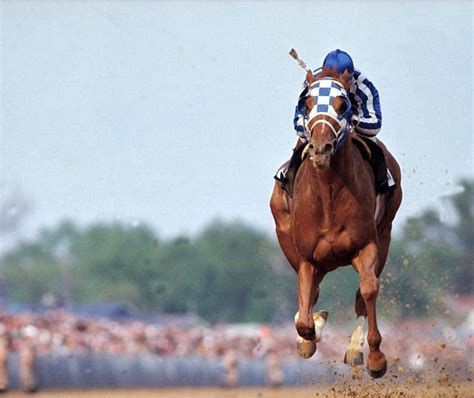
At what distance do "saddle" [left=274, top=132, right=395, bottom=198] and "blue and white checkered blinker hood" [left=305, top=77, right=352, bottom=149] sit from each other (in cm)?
107

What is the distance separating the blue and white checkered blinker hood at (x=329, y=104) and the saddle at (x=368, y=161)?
1067mm

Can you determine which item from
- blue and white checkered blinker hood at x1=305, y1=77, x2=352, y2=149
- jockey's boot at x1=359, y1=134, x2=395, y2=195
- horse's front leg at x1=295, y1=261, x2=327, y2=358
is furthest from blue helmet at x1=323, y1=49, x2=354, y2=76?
horse's front leg at x1=295, y1=261, x2=327, y2=358

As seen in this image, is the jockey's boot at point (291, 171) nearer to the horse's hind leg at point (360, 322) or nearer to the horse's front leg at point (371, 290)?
the horse's front leg at point (371, 290)

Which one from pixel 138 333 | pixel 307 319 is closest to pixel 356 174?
pixel 307 319

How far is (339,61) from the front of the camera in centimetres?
1248

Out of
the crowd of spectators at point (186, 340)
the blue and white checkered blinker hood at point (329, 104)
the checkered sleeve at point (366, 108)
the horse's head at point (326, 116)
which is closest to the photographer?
the horse's head at point (326, 116)

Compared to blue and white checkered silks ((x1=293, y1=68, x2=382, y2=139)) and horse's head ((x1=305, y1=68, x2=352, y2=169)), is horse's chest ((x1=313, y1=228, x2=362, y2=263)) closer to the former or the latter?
horse's head ((x1=305, y1=68, x2=352, y2=169))

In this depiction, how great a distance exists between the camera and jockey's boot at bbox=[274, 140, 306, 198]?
12930 millimetres

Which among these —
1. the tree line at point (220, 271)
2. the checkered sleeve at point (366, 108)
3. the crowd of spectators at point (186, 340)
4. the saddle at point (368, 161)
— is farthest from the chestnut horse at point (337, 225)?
the crowd of spectators at point (186, 340)

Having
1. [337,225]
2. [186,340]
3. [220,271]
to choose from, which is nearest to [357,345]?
[337,225]

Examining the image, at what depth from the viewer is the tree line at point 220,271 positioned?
21875 mm

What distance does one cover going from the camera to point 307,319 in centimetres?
1278

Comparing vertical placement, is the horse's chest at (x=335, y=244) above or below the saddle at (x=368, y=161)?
below

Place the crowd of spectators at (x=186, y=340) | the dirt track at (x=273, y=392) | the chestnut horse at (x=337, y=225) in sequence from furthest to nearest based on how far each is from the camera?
1. the crowd of spectators at (x=186, y=340)
2. the dirt track at (x=273, y=392)
3. the chestnut horse at (x=337, y=225)
